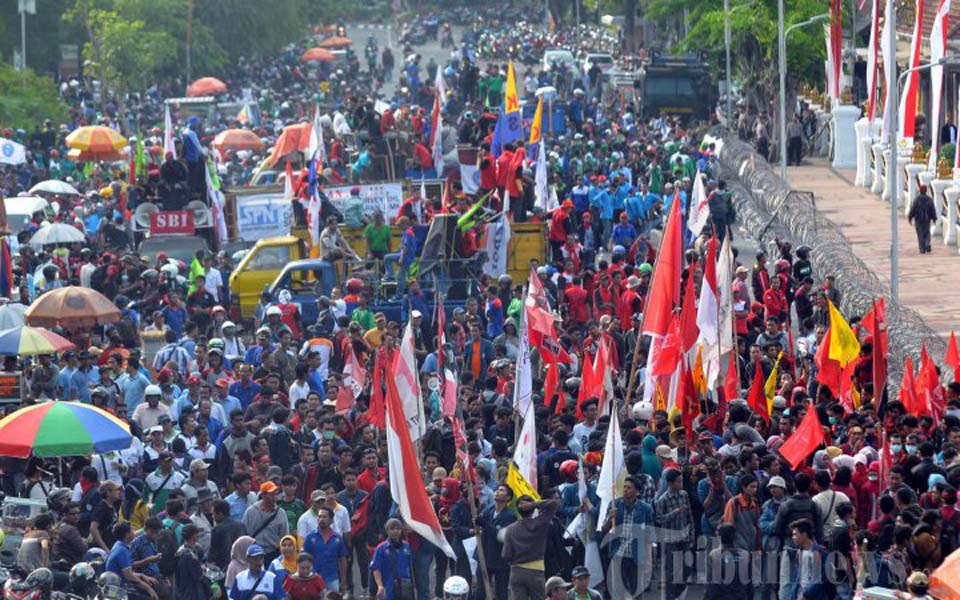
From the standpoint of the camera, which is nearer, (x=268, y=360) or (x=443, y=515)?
(x=443, y=515)

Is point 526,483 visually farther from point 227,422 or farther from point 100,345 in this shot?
point 100,345

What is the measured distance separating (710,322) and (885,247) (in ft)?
48.0

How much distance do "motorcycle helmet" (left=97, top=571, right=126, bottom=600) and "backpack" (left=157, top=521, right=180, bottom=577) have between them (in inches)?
27.3

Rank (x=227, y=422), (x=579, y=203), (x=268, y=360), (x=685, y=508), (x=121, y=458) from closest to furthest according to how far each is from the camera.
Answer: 1. (x=685, y=508)
2. (x=121, y=458)
3. (x=227, y=422)
4. (x=268, y=360)
5. (x=579, y=203)

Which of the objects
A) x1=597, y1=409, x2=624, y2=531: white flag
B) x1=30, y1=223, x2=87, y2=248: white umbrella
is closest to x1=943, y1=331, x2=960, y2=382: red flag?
x1=597, y1=409, x2=624, y2=531: white flag

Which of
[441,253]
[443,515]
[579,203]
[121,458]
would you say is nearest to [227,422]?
[121,458]

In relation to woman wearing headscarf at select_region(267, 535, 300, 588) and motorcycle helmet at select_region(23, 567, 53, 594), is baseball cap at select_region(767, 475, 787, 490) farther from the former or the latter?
motorcycle helmet at select_region(23, 567, 53, 594)

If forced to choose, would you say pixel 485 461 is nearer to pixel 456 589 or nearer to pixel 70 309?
pixel 456 589

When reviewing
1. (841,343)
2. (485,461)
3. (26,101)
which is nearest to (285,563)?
(485,461)

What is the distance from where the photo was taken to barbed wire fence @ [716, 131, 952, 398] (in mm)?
22516

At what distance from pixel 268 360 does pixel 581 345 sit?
10.5 feet

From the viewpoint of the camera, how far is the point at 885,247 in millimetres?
34750

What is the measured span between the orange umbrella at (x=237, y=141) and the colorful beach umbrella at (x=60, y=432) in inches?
1183

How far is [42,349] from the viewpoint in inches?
907
